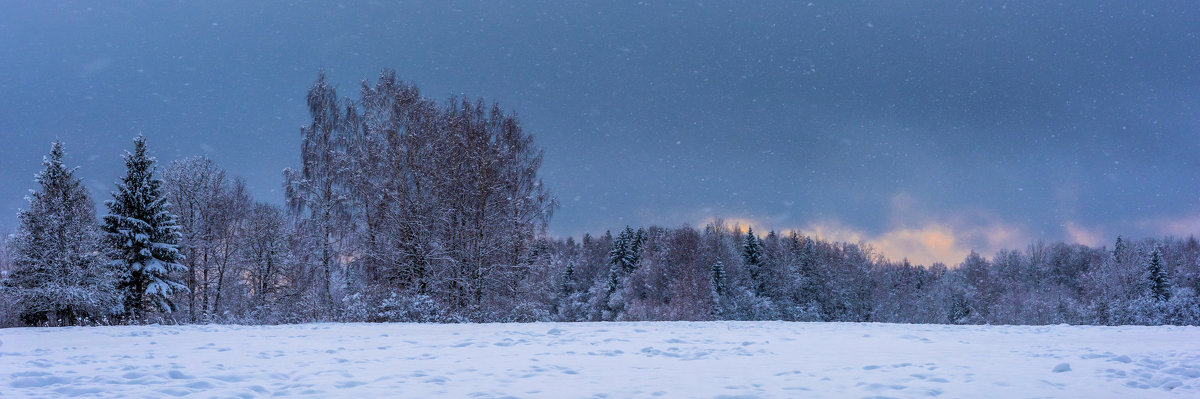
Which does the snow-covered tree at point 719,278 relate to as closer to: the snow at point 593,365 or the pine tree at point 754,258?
the pine tree at point 754,258

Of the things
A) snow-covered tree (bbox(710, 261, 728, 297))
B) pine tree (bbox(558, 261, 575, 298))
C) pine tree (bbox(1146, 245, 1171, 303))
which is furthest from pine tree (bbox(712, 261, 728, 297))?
pine tree (bbox(1146, 245, 1171, 303))

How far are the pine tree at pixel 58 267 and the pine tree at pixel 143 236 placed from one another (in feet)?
7.30

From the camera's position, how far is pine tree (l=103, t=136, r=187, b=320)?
61.3ft

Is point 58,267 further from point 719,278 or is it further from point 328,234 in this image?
point 719,278

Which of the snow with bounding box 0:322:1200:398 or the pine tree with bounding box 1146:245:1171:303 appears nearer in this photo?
the snow with bounding box 0:322:1200:398

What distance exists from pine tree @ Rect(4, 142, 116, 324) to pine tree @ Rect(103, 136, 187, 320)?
2.23 metres

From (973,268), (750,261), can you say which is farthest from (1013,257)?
(750,261)

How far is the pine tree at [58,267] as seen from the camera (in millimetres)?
14422

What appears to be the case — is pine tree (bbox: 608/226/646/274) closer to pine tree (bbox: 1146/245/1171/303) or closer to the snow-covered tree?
the snow-covered tree

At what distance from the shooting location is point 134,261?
1886cm

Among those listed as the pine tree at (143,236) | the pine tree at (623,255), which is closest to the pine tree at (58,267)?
the pine tree at (143,236)

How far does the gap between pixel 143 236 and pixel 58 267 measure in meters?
4.30

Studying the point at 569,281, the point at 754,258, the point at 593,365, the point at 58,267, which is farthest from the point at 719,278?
the point at 593,365

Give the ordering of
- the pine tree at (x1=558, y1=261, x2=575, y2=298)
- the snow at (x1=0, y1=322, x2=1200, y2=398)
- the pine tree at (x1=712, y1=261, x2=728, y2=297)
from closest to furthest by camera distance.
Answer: the snow at (x1=0, y1=322, x2=1200, y2=398) < the pine tree at (x1=712, y1=261, x2=728, y2=297) < the pine tree at (x1=558, y1=261, x2=575, y2=298)
